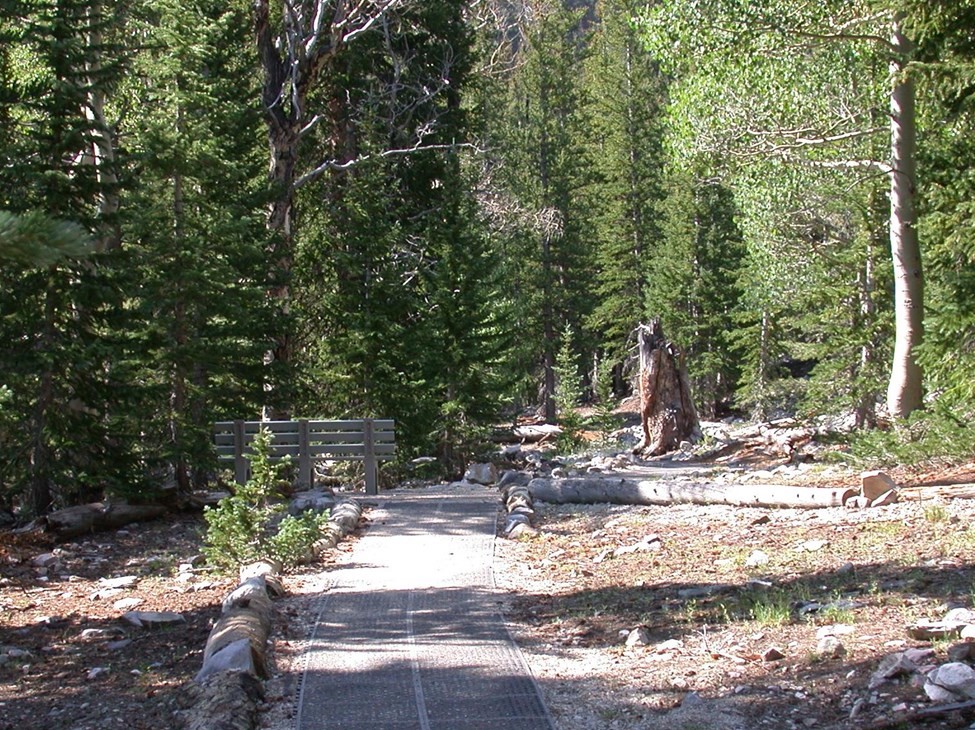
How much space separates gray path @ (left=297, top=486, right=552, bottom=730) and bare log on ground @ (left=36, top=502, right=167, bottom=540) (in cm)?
400

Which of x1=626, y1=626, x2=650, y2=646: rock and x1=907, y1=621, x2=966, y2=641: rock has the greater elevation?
x1=907, y1=621, x2=966, y2=641: rock

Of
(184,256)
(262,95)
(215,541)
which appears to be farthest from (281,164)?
(215,541)

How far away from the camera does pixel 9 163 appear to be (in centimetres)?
1360

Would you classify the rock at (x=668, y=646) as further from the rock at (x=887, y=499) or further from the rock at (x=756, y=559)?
the rock at (x=887, y=499)

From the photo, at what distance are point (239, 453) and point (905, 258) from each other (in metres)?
9.73

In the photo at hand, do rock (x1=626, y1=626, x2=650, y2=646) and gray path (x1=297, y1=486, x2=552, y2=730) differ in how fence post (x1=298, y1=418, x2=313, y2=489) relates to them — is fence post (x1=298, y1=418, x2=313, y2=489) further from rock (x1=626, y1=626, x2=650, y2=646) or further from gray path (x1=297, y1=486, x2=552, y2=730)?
rock (x1=626, y1=626, x2=650, y2=646)

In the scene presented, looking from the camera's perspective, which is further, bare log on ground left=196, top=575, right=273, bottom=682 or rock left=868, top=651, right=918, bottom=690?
bare log on ground left=196, top=575, right=273, bottom=682

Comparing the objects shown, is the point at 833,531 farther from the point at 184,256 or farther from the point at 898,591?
the point at 184,256

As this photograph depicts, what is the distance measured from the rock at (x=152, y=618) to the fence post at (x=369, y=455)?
711 cm

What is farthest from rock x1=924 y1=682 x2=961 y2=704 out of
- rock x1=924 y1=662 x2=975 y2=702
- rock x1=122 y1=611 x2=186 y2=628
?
rock x1=122 y1=611 x2=186 y2=628

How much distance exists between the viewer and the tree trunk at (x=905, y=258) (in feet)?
48.9

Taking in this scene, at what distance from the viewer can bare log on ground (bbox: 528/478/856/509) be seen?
40.2 feet

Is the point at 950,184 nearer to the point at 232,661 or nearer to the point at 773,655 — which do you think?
the point at 773,655

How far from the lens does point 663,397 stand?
917 inches
